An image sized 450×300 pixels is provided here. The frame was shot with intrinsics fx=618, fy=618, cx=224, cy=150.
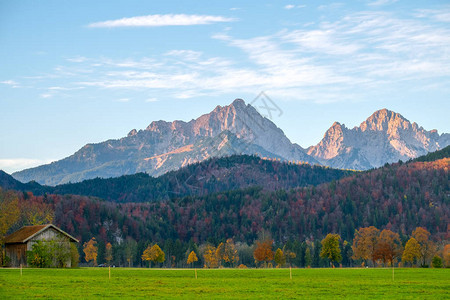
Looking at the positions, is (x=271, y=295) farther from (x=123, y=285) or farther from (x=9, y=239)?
(x=9, y=239)

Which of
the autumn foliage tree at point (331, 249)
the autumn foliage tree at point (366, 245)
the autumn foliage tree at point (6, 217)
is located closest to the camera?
the autumn foliage tree at point (6, 217)

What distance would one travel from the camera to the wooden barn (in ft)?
347

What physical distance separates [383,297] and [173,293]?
18.4 metres

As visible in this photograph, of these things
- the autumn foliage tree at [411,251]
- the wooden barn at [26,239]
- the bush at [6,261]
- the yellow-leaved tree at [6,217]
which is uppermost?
the yellow-leaved tree at [6,217]

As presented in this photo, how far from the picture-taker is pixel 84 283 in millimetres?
64375

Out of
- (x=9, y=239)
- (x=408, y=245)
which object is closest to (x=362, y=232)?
(x=408, y=245)

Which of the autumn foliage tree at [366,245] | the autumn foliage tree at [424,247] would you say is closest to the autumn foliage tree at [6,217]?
the autumn foliage tree at [366,245]

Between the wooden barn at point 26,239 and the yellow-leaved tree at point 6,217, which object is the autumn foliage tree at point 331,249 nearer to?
the wooden barn at point 26,239

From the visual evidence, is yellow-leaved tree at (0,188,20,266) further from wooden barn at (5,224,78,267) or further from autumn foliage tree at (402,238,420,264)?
autumn foliage tree at (402,238,420,264)

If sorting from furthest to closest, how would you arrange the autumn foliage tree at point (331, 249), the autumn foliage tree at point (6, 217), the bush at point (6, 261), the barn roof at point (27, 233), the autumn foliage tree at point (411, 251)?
the autumn foliage tree at point (331, 249)
the autumn foliage tree at point (411, 251)
the autumn foliage tree at point (6, 217)
the bush at point (6, 261)
the barn roof at point (27, 233)

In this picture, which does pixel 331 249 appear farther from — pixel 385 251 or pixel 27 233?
pixel 27 233

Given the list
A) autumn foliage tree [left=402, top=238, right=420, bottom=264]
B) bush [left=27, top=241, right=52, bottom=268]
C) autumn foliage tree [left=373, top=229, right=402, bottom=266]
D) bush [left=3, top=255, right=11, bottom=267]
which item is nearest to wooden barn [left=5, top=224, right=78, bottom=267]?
bush [left=3, top=255, right=11, bottom=267]

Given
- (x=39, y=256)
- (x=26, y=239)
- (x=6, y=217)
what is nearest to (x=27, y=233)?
(x=26, y=239)

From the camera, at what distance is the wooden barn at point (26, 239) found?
106m
